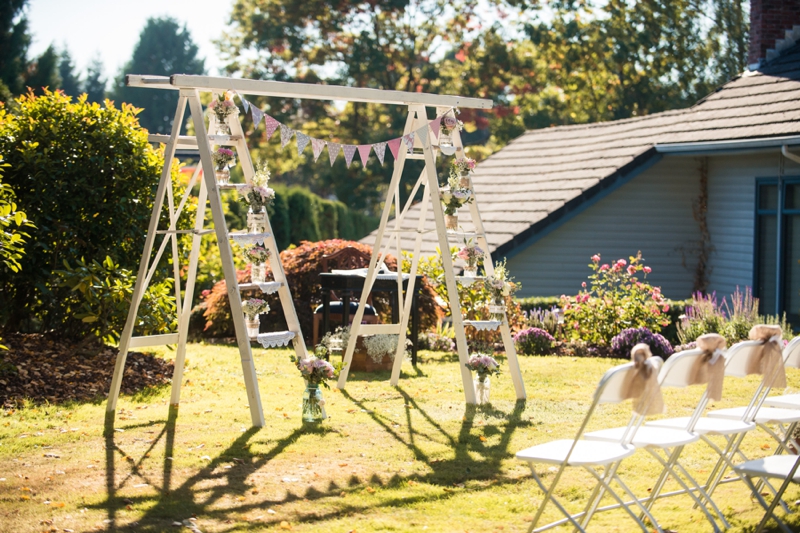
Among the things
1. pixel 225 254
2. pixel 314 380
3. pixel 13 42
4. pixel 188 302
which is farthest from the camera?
pixel 13 42

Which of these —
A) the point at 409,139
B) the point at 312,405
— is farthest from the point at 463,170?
the point at 312,405

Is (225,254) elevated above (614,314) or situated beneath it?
elevated above

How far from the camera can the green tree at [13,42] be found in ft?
101

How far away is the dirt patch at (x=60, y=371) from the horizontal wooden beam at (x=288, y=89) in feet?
10.4

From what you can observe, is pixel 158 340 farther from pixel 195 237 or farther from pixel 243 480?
pixel 243 480

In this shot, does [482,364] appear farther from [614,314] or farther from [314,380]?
[614,314]

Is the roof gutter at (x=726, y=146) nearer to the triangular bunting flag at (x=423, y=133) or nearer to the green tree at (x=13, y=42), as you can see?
the triangular bunting flag at (x=423, y=133)

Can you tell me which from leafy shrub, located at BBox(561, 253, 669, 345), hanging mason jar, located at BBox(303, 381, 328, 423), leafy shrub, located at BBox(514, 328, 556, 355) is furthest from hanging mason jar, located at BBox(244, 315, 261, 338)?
leafy shrub, located at BBox(561, 253, 669, 345)

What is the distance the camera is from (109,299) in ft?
30.3

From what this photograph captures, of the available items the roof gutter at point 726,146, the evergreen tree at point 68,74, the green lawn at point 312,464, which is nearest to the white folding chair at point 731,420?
the green lawn at point 312,464

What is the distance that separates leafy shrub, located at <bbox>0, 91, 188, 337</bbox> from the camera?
975 centimetres

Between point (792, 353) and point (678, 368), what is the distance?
3.95 ft

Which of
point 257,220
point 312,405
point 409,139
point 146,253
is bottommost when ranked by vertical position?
point 312,405

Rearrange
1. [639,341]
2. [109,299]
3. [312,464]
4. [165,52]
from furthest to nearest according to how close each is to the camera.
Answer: [165,52], [639,341], [109,299], [312,464]
